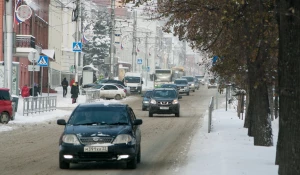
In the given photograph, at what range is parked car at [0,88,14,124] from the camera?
34.9 metres

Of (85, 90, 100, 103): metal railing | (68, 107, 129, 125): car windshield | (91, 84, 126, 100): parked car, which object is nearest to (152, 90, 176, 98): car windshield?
(85, 90, 100, 103): metal railing

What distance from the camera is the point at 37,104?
43.6 m

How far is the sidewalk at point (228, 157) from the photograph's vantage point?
52.1 feet

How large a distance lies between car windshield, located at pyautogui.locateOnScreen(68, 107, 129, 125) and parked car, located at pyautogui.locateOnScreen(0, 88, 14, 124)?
57.3 feet

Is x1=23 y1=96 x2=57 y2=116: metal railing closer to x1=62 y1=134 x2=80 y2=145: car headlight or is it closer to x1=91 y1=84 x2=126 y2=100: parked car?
x1=62 y1=134 x2=80 y2=145: car headlight

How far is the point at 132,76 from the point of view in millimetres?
91000

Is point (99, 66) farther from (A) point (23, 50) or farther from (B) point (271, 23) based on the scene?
(B) point (271, 23)

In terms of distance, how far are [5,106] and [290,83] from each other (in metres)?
24.5

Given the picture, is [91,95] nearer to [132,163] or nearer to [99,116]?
[99,116]

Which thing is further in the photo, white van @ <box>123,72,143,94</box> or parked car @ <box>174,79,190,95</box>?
white van @ <box>123,72,143,94</box>

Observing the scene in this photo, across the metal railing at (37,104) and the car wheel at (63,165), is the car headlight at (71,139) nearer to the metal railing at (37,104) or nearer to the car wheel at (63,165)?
the car wheel at (63,165)

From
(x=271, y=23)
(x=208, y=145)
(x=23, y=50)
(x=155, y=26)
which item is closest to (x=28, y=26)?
(x=23, y=50)

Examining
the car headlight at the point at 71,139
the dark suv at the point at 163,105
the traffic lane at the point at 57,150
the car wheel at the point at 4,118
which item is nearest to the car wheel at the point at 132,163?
the traffic lane at the point at 57,150

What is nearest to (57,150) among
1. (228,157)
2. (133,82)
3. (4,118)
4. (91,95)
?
(228,157)
